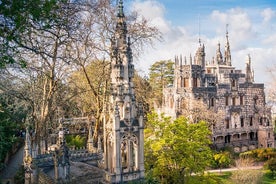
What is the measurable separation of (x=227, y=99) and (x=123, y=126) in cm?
2930

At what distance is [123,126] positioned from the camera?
41.6ft

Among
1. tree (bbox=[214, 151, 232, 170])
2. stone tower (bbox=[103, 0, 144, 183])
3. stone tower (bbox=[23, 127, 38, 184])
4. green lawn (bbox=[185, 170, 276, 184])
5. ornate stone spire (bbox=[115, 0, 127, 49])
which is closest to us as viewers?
stone tower (bbox=[103, 0, 144, 183])

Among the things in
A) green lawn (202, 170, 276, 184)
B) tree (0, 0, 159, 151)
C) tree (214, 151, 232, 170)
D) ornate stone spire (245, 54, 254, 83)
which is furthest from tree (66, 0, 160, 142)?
ornate stone spire (245, 54, 254, 83)

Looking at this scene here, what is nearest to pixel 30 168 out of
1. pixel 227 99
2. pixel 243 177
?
pixel 243 177

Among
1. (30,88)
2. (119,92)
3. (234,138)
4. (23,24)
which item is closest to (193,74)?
(234,138)

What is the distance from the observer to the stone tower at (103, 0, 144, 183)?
41.4 feet

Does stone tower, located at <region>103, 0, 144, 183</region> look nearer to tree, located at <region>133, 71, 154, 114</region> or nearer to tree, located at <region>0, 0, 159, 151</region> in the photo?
tree, located at <region>0, 0, 159, 151</region>

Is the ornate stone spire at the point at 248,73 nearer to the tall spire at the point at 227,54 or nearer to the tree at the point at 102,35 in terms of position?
the tall spire at the point at 227,54

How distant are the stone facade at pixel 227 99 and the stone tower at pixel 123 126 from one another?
79.5 feet

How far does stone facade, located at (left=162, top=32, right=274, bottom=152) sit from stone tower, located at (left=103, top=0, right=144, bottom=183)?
24233 mm

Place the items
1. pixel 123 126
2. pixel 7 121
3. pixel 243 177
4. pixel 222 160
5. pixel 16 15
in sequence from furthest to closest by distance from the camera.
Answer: pixel 222 160
pixel 7 121
pixel 243 177
pixel 123 126
pixel 16 15

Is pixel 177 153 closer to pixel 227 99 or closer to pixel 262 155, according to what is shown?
pixel 262 155

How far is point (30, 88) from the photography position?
Answer: 18.7m

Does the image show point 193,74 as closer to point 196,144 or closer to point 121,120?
point 196,144
